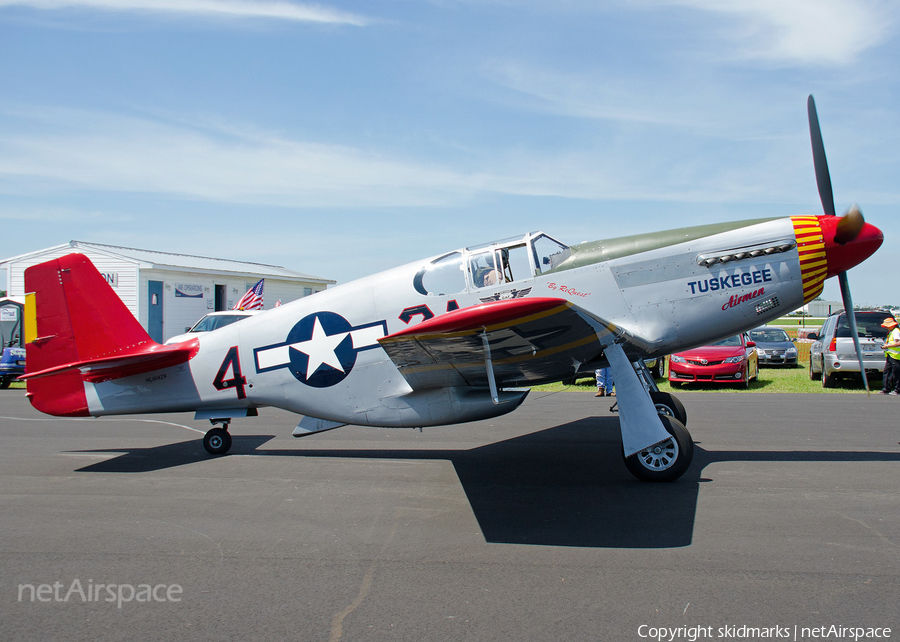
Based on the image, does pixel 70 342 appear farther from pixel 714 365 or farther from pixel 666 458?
pixel 714 365

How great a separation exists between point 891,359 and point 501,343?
1256 centimetres

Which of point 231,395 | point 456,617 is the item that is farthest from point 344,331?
point 456,617

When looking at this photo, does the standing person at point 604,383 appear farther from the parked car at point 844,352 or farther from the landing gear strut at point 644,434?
the landing gear strut at point 644,434

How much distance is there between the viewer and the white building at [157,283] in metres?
24.5

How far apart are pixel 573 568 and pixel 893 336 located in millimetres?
12803

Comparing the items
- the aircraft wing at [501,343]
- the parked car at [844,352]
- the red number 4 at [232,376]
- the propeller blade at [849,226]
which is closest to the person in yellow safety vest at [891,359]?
the parked car at [844,352]

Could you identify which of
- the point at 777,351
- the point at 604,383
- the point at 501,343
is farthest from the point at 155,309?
the point at 777,351

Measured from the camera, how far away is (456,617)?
3.27 meters

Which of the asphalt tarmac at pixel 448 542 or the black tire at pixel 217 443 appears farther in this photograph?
the black tire at pixel 217 443

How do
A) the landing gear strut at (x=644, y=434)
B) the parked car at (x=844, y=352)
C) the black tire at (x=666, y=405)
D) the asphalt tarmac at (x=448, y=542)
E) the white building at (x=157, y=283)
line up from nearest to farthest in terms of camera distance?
the asphalt tarmac at (x=448, y=542)
the landing gear strut at (x=644, y=434)
the black tire at (x=666, y=405)
the parked car at (x=844, y=352)
the white building at (x=157, y=283)

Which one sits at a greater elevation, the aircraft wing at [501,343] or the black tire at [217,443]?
the aircraft wing at [501,343]

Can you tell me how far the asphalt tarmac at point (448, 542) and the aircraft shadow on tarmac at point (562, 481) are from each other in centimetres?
3

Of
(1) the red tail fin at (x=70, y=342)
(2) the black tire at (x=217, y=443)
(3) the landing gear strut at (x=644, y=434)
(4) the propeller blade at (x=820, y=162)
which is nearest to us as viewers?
(3) the landing gear strut at (x=644, y=434)

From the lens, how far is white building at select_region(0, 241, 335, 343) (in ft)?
80.5
